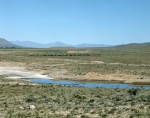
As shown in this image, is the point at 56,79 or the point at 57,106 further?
the point at 56,79

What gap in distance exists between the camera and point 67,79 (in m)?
47.2

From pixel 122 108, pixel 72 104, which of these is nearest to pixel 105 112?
pixel 122 108

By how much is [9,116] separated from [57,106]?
15.2ft

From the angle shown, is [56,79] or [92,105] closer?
[92,105]

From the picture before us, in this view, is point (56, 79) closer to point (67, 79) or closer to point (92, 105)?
point (67, 79)

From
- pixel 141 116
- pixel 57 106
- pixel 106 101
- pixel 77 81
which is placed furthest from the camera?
pixel 77 81

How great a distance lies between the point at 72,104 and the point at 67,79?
25.1 m

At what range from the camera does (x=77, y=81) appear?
149ft

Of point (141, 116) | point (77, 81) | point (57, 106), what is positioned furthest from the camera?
point (77, 81)

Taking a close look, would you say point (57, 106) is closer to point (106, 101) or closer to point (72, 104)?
point (72, 104)

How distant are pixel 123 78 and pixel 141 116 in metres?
30.9

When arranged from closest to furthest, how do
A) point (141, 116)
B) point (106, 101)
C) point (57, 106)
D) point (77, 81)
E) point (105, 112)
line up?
point (141, 116) < point (105, 112) < point (57, 106) < point (106, 101) < point (77, 81)

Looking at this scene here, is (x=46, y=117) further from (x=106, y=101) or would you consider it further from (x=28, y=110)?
(x=106, y=101)

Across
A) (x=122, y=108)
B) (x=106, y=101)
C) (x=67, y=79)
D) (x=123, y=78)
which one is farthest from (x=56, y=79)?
(x=122, y=108)
